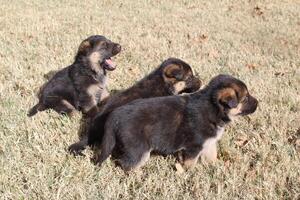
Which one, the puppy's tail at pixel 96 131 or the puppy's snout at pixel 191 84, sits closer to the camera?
the puppy's tail at pixel 96 131

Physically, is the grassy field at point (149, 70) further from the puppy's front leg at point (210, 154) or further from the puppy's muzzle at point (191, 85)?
the puppy's muzzle at point (191, 85)

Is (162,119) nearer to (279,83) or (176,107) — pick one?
(176,107)

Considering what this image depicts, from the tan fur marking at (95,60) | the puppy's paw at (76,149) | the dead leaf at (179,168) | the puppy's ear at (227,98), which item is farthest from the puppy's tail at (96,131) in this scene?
the tan fur marking at (95,60)

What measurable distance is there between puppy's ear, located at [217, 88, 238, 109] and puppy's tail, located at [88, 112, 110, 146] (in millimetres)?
1518

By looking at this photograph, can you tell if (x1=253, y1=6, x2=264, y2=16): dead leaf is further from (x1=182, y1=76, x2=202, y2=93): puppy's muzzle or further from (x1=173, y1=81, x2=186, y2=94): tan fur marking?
(x1=173, y1=81, x2=186, y2=94): tan fur marking

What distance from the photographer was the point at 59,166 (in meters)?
5.67

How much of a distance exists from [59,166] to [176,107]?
1.55 meters

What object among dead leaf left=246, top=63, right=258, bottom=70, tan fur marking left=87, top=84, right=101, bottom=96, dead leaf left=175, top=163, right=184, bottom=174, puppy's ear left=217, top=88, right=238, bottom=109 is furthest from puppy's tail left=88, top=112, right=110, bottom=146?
dead leaf left=246, top=63, right=258, bottom=70

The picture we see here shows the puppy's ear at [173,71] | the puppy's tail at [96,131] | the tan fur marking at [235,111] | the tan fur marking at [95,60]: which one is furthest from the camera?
the tan fur marking at [95,60]

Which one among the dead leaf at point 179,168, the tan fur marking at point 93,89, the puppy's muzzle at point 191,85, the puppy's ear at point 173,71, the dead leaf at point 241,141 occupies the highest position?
the puppy's ear at point 173,71

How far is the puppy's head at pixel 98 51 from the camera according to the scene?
782 centimetres

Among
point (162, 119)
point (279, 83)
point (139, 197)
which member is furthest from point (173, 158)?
point (279, 83)

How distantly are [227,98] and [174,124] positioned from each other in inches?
27.8

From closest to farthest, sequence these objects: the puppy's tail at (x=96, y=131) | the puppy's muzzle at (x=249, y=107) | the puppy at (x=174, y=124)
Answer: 1. the puppy at (x=174, y=124)
2. the puppy's muzzle at (x=249, y=107)
3. the puppy's tail at (x=96, y=131)
